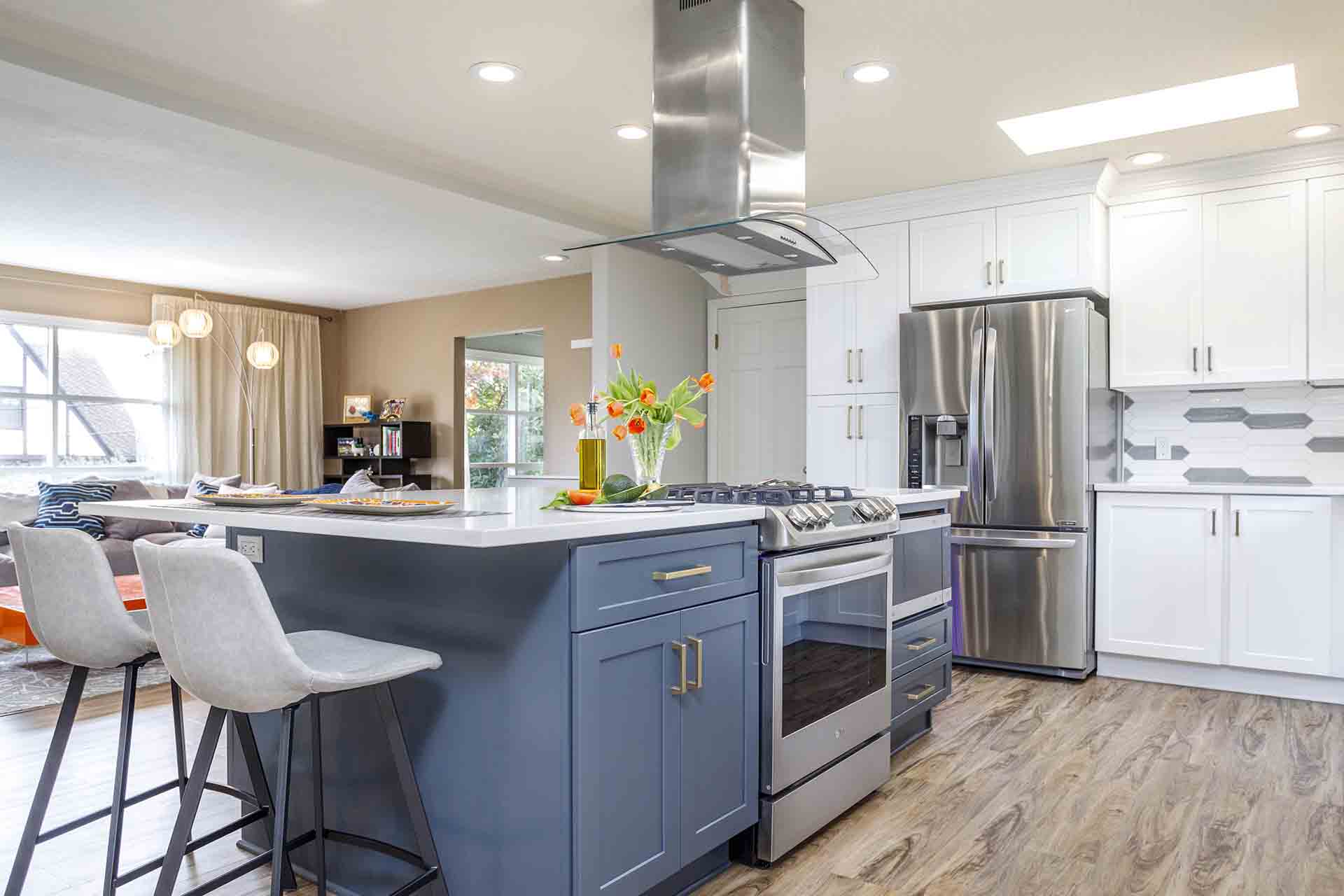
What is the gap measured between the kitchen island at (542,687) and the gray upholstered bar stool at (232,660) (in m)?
0.16

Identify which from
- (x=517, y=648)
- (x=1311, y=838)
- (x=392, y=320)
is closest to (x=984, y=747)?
(x=1311, y=838)

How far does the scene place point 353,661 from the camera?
167cm

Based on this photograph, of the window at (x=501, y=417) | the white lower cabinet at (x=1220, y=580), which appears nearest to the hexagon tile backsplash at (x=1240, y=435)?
the white lower cabinet at (x=1220, y=580)

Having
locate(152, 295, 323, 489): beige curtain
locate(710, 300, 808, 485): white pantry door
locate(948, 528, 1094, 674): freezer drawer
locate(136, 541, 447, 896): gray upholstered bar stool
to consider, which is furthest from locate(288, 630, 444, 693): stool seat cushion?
locate(152, 295, 323, 489): beige curtain

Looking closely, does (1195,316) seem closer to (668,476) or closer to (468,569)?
(668,476)

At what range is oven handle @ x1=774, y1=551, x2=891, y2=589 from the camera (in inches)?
88.2

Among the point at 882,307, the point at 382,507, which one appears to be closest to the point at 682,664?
the point at 382,507

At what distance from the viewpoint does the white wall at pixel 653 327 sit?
18.3 feet

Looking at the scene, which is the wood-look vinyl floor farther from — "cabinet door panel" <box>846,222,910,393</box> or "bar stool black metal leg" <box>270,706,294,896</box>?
"cabinet door panel" <box>846,222,910,393</box>

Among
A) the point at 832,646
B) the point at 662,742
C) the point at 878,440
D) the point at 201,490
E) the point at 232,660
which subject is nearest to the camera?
the point at 232,660

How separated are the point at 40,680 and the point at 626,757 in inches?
135

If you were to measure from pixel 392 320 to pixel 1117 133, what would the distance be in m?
6.39

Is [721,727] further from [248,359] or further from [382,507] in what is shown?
[248,359]

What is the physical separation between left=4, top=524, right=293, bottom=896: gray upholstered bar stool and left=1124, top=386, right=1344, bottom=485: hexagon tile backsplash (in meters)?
4.32
